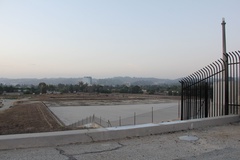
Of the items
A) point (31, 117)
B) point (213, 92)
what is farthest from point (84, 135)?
point (31, 117)

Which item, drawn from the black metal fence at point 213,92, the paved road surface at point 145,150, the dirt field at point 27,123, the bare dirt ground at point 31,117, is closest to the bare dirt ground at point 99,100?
the bare dirt ground at point 31,117

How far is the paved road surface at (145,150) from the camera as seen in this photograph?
5.54 metres

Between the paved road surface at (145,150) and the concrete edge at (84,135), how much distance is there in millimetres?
178

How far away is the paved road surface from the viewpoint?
5.54 m

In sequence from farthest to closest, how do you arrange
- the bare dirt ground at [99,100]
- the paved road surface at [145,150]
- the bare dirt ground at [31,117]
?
1. the bare dirt ground at [99,100]
2. the bare dirt ground at [31,117]
3. the paved road surface at [145,150]

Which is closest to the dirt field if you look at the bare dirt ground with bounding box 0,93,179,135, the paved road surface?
the bare dirt ground with bounding box 0,93,179,135

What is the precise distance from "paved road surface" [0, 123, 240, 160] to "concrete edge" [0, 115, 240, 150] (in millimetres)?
178

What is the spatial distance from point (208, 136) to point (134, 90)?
188 meters

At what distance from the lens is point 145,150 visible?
20.0 feet

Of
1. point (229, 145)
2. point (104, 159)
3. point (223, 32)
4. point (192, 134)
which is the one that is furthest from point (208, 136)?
point (223, 32)

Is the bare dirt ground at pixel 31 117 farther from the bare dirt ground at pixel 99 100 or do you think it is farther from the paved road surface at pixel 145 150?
the paved road surface at pixel 145 150

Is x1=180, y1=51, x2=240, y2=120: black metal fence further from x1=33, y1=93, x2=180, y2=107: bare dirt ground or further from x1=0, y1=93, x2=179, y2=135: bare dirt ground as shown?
x1=33, y1=93, x2=180, y2=107: bare dirt ground

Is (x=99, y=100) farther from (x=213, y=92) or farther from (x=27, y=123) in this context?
(x=213, y=92)

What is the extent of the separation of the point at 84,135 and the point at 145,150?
4.83 ft
